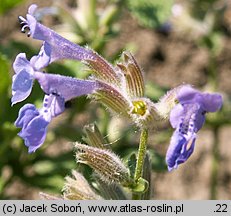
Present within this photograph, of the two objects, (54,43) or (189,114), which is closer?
(189,114)

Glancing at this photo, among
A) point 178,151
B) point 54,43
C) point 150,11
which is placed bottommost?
point 178,151

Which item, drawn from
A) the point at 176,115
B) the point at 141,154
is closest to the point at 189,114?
the point at 176,115

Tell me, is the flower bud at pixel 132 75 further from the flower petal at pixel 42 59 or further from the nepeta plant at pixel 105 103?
the flower petal at pixel 42 59

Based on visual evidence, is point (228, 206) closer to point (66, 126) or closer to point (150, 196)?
point (150, 196)

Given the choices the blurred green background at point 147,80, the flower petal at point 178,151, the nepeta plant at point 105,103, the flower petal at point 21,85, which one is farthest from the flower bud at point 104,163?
the flower petal at point 178,151

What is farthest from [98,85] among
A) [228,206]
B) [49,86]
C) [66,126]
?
[66,126]

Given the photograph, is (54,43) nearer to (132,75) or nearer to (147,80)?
(132,75)
